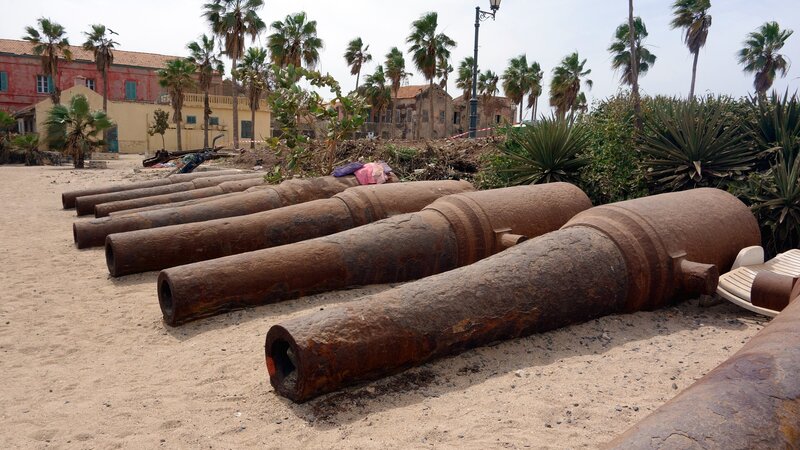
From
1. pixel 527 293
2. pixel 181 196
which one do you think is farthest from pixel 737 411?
pixel 181 196

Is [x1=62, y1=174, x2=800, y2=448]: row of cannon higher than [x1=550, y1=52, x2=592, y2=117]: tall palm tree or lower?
lower

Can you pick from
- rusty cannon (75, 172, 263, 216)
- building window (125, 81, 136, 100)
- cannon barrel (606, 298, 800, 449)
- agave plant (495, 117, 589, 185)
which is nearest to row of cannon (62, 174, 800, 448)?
cannon barrel (606, 298, 800, 449)

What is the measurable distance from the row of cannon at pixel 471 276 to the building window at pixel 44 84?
46.1m

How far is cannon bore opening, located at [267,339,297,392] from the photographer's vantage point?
12.2ft

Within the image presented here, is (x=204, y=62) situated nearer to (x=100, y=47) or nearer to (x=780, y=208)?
(x=100, y=47)

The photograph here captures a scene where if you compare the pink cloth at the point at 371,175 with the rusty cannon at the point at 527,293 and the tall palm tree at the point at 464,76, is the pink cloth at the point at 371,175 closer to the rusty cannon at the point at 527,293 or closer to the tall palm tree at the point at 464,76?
the rusty cannon at the point at 527,293

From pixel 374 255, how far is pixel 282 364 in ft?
6.39

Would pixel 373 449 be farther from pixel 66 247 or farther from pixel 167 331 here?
pixel 66 247

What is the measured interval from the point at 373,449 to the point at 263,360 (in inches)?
62.5

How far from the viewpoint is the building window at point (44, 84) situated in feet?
151

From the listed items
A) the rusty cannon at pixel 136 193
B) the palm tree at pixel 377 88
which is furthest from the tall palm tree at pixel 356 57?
the rusty cannon at pixel 136 193

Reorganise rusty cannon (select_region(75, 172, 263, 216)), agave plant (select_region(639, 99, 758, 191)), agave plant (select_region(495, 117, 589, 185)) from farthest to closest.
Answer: rusty cannon (select_region(75, 172, 263, 216)), agave plant (select_region(495, 117, 589, 185)), agave plant (select_region(639, 99, 758, 191))

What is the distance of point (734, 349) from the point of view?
13.8 ft

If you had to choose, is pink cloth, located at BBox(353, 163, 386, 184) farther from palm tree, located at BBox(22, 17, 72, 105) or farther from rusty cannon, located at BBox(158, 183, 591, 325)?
palm tree, located at BBox(22, 17, 72, 105)
